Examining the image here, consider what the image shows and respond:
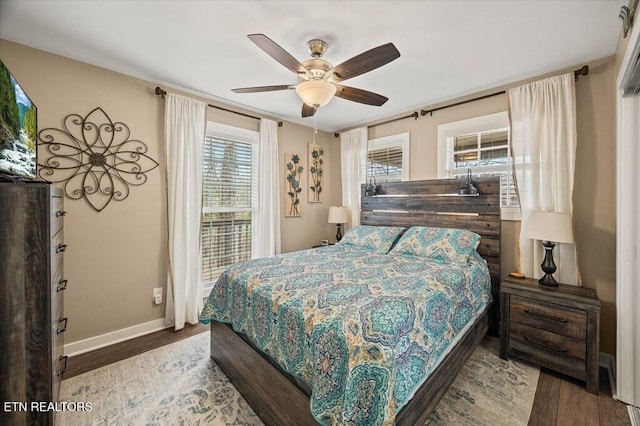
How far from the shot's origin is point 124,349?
2498 millimetres

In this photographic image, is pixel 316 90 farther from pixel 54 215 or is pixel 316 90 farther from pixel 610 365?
pixel 610 365

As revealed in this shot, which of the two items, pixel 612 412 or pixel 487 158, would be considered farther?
pixel 487 158

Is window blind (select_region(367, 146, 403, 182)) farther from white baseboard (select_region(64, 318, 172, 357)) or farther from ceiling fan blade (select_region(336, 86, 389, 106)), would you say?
white baseboard (select_region(64, 318, 172, 357))

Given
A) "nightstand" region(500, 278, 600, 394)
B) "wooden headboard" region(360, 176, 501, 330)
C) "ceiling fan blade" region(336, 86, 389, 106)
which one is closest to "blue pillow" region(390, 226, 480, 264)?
"wooden headboard" region(360, 176, 501, 330)

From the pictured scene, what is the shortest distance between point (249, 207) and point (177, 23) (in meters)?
2.22

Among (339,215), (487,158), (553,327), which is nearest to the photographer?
(553,327)

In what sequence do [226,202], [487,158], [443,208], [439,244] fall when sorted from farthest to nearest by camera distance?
[226,202] → [443,208] → [487,158] → [439,244]

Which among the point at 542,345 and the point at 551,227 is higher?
→ the point at 551,227

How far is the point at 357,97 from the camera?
229 cm

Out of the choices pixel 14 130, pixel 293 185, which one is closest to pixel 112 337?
pixel 14 130

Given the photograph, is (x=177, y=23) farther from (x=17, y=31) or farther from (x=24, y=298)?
(x=24, y=298)

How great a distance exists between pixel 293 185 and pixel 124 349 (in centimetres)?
277

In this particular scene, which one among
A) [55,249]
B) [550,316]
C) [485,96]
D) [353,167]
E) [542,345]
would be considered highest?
[485,96]

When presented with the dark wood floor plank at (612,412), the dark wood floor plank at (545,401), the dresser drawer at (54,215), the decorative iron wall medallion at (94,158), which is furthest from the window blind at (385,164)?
the dresser drawer at (54,215)
